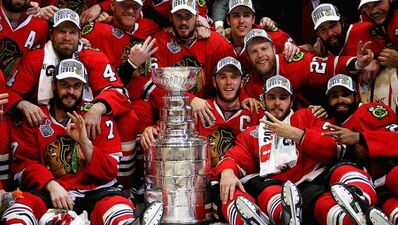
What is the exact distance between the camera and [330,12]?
5.39 m

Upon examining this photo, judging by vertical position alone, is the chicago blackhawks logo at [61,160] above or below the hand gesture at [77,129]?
below

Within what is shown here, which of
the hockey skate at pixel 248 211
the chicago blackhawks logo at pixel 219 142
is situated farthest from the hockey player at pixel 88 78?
the hockey skate at pixel 248 211

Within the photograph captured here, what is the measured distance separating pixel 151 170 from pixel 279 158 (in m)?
0.71

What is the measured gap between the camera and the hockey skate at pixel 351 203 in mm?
4055


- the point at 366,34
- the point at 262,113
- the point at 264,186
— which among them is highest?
the point at 366,34

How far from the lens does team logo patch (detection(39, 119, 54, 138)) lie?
15.4ft

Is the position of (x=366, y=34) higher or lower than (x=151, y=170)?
higher

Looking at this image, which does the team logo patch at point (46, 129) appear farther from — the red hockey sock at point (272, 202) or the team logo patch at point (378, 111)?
the team logo patch at point (378, 111)

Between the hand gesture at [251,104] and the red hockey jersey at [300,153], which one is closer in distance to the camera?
the red hockey jersey at [300,153]

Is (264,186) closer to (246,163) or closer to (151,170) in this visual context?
(246,163)

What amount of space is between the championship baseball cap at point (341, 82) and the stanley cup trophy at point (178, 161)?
0.75m

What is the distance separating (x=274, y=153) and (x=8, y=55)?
5.36ft

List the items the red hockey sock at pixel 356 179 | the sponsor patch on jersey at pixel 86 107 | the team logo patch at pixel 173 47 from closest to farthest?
the red hockey sock at pixel 356 179 → the sponsor patch on jersey at pixel 86 107 → the team logo patch at pixel 173 47

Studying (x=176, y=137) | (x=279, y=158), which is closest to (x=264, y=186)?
(x=279, y=158)
